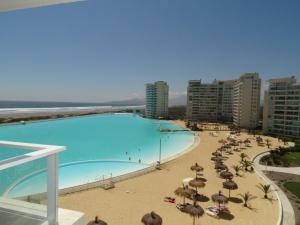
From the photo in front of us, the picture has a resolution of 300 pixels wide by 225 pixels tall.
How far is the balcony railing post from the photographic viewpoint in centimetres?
280

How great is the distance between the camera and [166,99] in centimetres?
9062

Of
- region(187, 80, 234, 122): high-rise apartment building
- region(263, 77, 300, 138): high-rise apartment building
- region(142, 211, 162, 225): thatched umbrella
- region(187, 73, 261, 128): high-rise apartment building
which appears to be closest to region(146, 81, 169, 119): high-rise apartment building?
region(187, 73, 261, 128): high-rise apartment building

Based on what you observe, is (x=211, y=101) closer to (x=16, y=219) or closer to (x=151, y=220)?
(x=151, y=220)

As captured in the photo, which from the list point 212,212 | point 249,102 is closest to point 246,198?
point 212,212

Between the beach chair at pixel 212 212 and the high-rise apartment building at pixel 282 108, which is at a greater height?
the high-rise apartment building at pixel 282 108

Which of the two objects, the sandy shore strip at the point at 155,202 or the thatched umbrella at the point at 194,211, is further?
the sandy shore strip at the point at 155,202

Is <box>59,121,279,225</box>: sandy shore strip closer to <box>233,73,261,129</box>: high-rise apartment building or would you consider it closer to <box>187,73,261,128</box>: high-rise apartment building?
<box>233,73,261,129</box>: high-rise apartment building

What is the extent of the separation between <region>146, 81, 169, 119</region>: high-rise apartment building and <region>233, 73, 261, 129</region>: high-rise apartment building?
3298cm

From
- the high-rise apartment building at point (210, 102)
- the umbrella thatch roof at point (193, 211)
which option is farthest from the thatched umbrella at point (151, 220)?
the high-rise apartment building at point (210, 102)

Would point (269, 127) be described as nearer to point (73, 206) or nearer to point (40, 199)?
point (73, 206)

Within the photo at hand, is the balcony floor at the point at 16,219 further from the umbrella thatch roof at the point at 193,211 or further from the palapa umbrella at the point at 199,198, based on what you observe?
the palapa umbrella at the point at 199,198

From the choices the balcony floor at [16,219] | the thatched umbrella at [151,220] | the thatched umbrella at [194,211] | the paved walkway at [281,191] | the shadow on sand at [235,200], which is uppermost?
the balcony floor at [16,219]

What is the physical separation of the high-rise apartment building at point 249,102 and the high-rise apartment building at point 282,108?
9166 mm

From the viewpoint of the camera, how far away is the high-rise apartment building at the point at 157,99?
8881 centimetres
